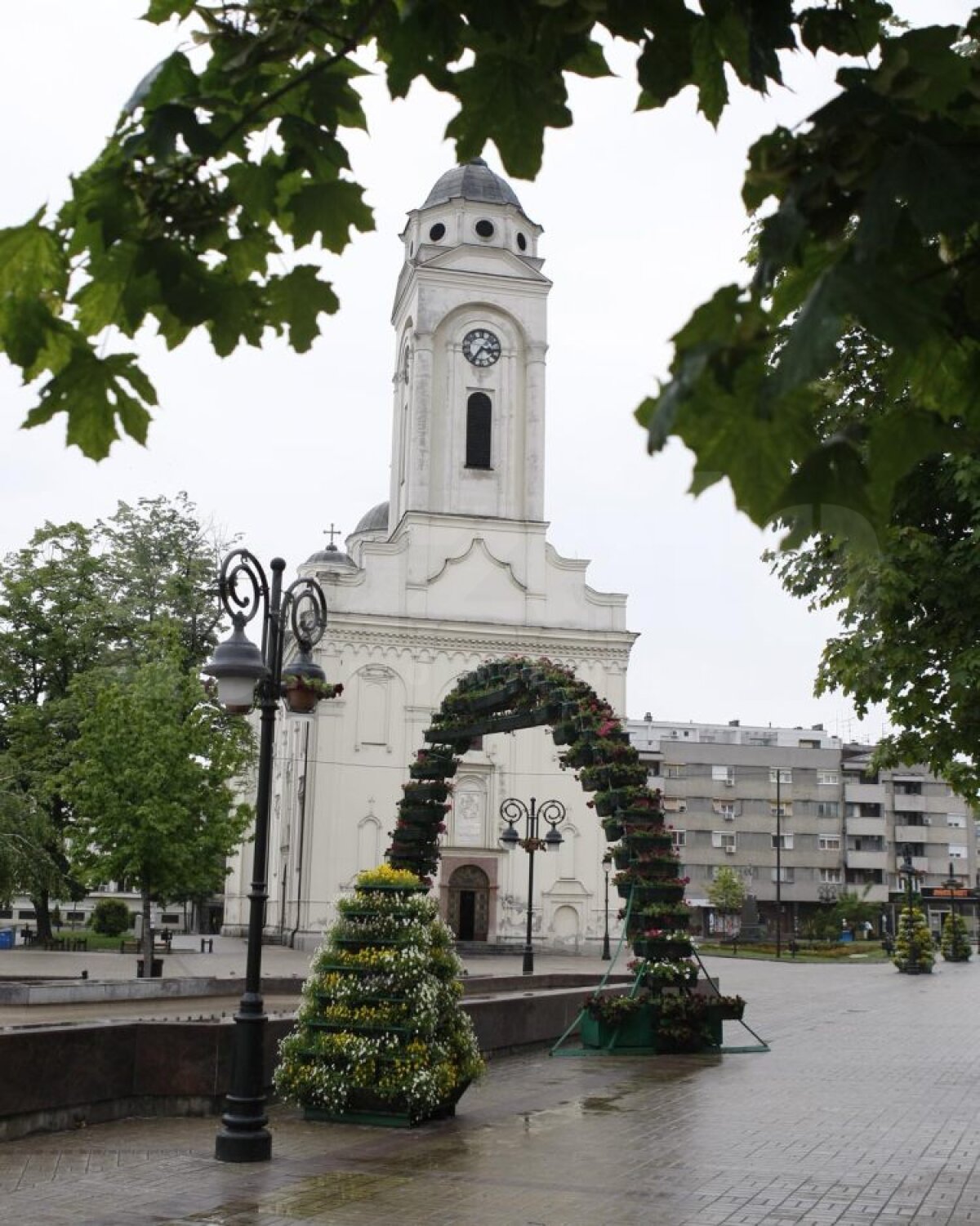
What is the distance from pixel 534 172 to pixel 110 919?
60.8m

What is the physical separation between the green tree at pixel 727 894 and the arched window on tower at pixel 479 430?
133 ft

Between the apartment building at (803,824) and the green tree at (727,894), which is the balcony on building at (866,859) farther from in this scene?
the green tree at (727,894)

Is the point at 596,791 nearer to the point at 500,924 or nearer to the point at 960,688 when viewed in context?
the point at 960,688

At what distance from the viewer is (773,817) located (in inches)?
3770

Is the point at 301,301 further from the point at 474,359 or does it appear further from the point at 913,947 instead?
the point at 474,359

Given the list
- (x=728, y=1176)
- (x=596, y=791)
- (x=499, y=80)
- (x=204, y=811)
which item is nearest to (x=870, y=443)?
(x=499, y=80)

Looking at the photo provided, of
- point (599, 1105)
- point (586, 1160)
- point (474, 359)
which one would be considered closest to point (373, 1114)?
point (586, 1160)

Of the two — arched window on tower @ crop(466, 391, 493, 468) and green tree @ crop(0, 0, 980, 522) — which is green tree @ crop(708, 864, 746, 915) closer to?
arched window on tower @ crop(466, 391, 493, 468)

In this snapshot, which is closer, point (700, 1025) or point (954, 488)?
point (954, 488)

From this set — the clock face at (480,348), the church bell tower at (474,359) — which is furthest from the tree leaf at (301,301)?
the clock face at (480,348)

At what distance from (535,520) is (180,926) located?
49.4 meters

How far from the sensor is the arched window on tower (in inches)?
2303

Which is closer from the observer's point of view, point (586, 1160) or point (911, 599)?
point (586, 1160)

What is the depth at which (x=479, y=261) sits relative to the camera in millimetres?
59625
